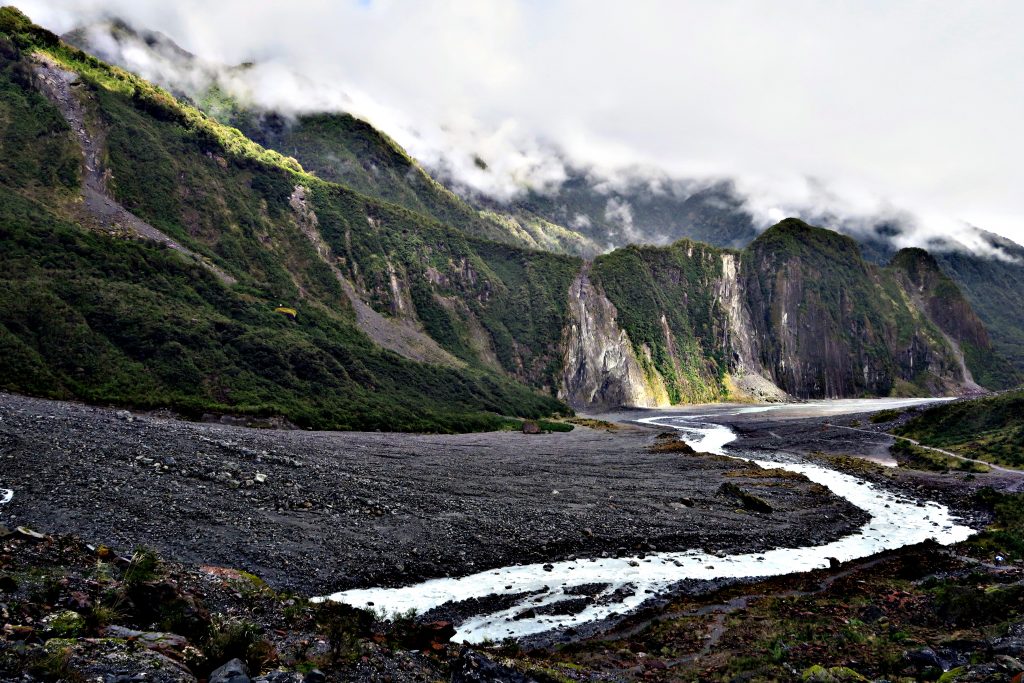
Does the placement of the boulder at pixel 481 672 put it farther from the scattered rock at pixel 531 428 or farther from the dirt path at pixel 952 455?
the scattered rock at pixel 531 428

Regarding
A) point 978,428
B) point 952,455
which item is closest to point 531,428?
point 952,455

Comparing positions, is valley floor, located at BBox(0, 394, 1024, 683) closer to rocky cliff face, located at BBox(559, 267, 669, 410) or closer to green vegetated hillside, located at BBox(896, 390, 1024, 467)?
green vegetated hillside, located at BBox(896, 390, 1024, 467)

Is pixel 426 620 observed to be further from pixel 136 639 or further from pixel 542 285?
pixel 542 285

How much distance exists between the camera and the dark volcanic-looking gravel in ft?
61.2

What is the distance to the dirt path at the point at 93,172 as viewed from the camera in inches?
3460

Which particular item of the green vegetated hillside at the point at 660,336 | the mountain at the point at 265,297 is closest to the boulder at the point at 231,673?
the mountain at the point at 265,297

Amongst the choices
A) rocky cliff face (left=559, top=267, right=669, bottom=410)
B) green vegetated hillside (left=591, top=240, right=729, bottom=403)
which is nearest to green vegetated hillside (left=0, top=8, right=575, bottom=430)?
rocky cliff face (left=559, top=267, right=669, bottom=410)

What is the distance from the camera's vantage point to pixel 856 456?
2356 inches

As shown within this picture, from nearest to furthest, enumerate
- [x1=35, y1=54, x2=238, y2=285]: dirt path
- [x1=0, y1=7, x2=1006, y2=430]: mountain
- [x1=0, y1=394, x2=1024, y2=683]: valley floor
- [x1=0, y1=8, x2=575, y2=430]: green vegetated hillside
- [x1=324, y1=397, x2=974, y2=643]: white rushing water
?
[x1=0, y1=394, x2=1024, y2=683]: valley floor < [x1=324, y1=397, x2=974, y2=643]: white rushing water < [x1=0, y1=8, x2=575, y2=430]: green vegetated hillside < [x1=0, y1=7, x2=1006, y2=430]: mountain < [x1=35, y1=54, x2=238, y2=285]: dirt path

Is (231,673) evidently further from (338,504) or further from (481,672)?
(338,504)

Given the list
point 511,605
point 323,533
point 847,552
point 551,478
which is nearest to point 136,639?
point 511,605

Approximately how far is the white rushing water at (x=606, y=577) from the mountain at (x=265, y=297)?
42391mm

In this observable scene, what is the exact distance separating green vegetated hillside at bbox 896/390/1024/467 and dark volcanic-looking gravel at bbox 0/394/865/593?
28.5 meters

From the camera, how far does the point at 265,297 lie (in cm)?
9325
